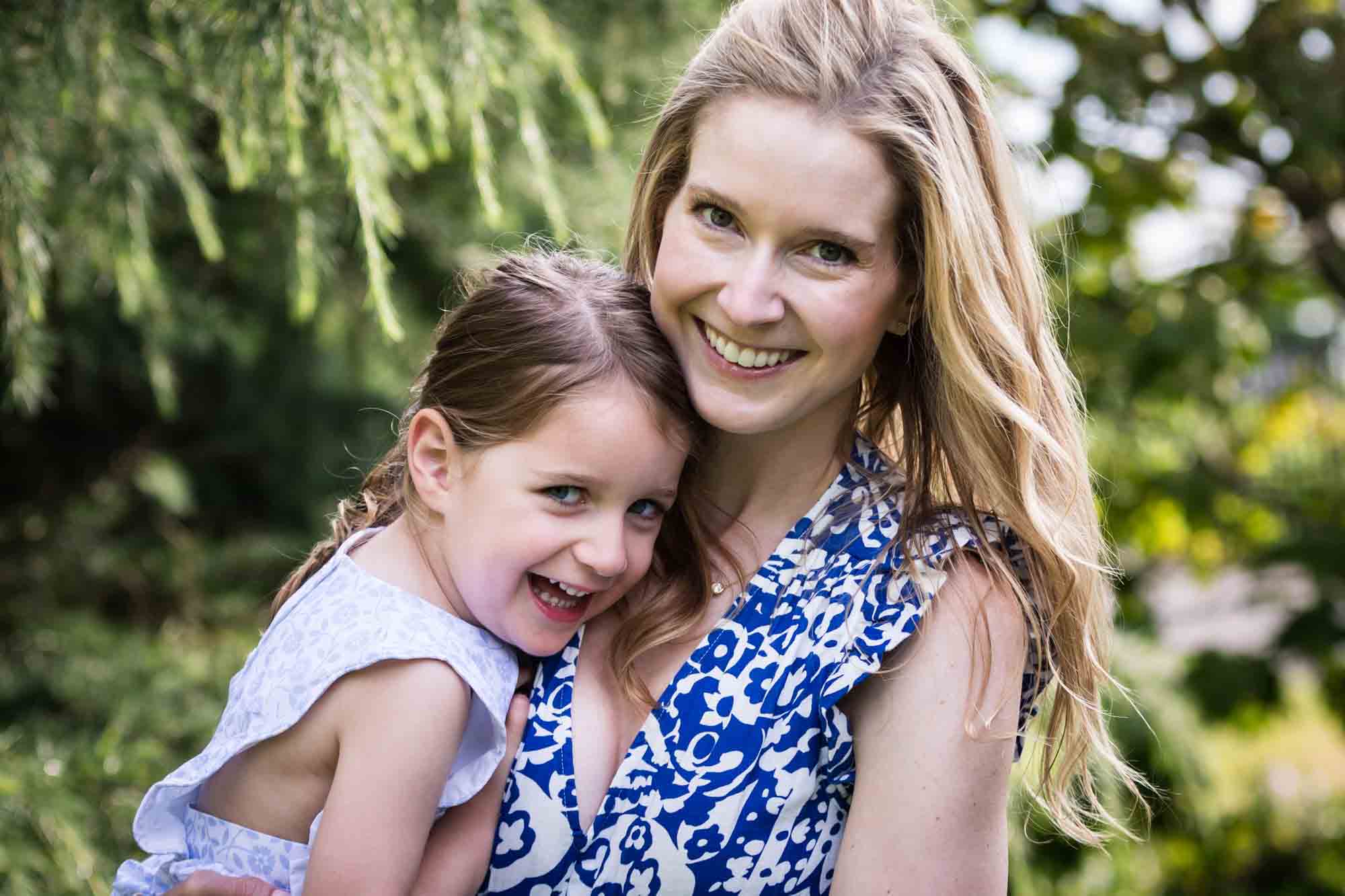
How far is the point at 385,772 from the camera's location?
1.27m

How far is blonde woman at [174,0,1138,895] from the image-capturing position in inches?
53.0

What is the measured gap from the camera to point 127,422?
3521 millimetres

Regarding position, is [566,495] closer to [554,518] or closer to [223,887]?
[554,518]

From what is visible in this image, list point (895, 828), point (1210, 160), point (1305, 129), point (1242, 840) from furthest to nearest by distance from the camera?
point (1242, 840)
point (1210, 160)
point (1305, 129)
point (895, 828)

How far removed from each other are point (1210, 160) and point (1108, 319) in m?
0.68

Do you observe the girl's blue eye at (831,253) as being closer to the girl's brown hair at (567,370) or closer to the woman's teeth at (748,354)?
the woman's teeth at (748,354)

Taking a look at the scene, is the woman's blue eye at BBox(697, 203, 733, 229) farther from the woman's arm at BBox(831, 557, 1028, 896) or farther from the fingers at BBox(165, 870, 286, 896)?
the fingers at BBox(165, 870, 286, 896)

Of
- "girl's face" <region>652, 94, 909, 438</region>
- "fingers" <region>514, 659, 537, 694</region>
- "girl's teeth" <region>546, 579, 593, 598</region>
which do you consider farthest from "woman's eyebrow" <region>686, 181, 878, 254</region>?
"fingers" <region>514, 659, 537, 694</region>

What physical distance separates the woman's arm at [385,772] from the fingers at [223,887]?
3.9 inches

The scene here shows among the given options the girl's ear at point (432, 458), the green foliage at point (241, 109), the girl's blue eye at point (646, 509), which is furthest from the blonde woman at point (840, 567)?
the green foliage at point (241, 109)

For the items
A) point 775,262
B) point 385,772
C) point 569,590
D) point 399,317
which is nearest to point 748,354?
point 775,262

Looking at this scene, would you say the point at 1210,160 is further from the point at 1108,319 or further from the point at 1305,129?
the point at 1108,319

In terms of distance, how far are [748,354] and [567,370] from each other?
0.20m

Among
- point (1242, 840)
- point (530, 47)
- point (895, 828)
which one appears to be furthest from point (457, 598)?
point (1242, 840)
